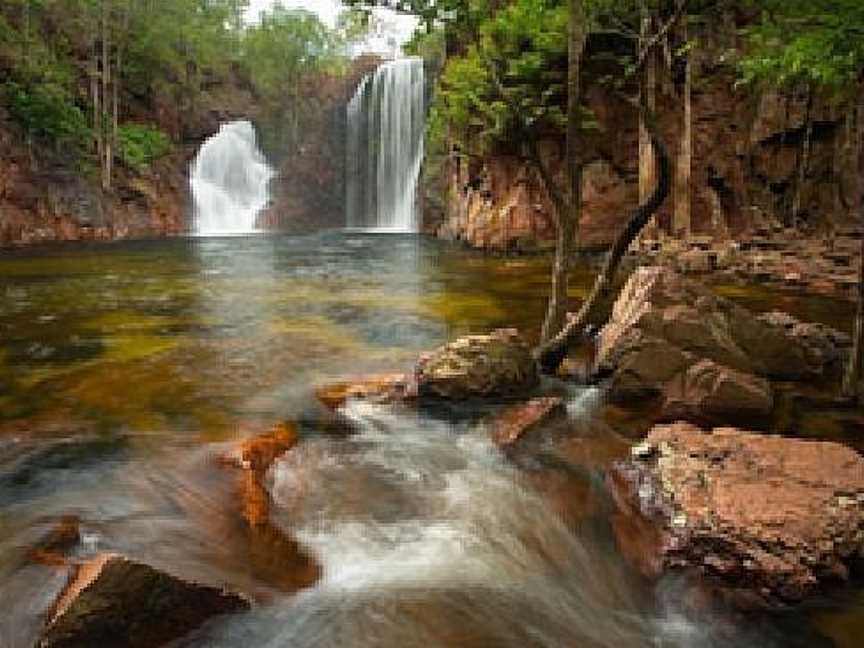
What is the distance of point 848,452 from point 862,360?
2636 mm

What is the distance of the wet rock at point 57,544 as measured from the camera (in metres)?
4.81

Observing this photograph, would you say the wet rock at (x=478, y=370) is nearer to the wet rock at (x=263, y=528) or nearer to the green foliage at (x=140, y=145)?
the wet rock at (x=263, y=528)

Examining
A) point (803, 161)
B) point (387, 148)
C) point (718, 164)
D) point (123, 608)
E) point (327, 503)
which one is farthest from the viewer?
point (387, 148)

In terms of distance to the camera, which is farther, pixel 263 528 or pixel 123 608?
pixel 263 528

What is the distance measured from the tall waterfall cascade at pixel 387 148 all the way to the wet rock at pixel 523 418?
37.2 meters

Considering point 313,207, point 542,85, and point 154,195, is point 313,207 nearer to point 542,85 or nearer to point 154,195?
point 154,195

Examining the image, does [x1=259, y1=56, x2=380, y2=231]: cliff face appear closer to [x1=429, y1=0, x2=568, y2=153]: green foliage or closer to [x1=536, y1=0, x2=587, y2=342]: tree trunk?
[x1=429, y1=0, x2=568, y2=153]: green foliage

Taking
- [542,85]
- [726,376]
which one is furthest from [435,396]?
[542,85]

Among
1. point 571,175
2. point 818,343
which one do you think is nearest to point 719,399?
point 571,175

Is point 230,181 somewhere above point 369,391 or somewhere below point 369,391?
above

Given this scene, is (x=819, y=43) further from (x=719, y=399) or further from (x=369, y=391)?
(x=369, y=391)

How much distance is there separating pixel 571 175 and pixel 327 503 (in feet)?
16.1

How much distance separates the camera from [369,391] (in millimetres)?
8750

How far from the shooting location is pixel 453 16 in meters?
8.77
